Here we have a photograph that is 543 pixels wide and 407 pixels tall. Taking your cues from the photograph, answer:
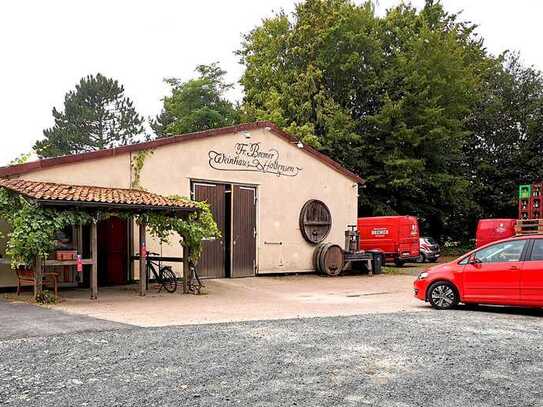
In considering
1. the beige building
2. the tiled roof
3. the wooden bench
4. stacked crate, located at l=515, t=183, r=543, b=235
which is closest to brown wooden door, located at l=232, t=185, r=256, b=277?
the beige building

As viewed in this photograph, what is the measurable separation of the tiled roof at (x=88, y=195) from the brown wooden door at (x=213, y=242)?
3083 mm

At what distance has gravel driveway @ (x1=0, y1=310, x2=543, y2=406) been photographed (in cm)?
511

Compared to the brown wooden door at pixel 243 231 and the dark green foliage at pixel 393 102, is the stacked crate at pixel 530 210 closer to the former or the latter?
the dark green foliage at pixel 393 102

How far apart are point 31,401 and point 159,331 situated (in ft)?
11.2

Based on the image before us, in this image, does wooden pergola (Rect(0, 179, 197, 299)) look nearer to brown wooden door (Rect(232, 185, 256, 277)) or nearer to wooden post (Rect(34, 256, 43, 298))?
wooden post (Rect(34, 256, 43, 298))

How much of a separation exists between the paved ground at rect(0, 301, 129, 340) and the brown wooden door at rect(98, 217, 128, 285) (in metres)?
4.61

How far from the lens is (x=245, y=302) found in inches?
500

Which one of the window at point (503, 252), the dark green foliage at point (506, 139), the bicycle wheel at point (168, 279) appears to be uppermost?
the dark green foliage at point (506, 139)

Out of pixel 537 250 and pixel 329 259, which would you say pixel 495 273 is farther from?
pixel 329 259

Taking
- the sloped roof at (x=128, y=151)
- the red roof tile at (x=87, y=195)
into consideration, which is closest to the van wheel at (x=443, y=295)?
the red roof tile at (x=87, y=195)

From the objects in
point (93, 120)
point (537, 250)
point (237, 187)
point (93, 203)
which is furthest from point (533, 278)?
point (93, 120)

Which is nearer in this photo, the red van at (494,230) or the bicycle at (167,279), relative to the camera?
the bicycle at (167,279)

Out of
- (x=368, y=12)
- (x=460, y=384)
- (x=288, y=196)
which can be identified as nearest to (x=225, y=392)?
(x=460, y=384)

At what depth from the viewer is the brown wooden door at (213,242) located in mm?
17156
